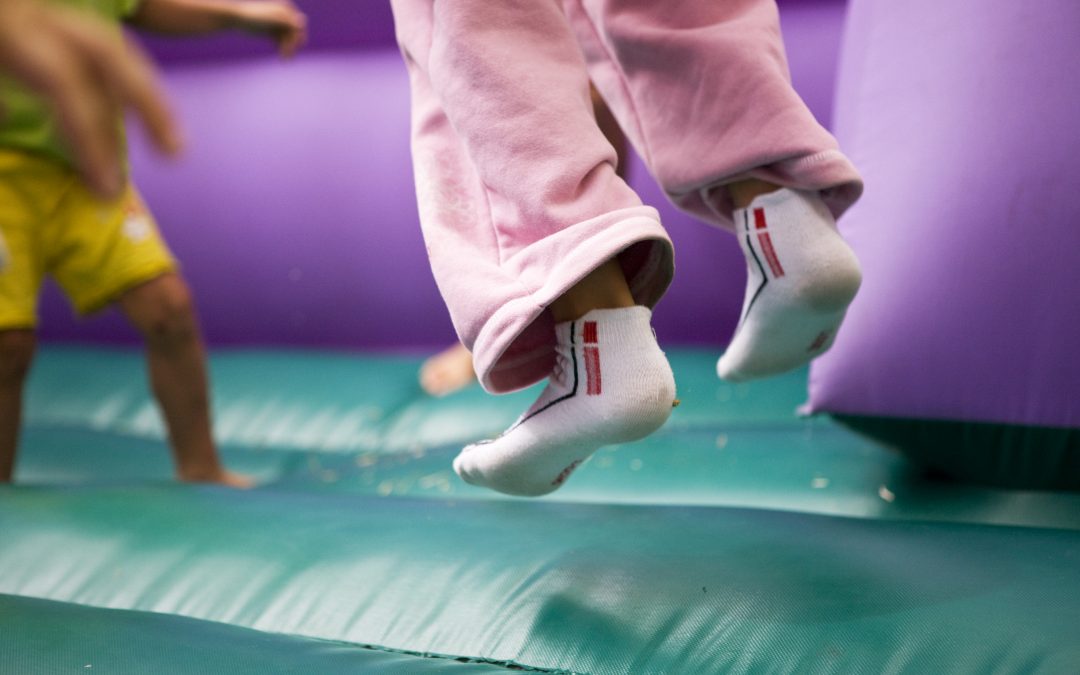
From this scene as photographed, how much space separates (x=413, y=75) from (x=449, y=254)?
13cm

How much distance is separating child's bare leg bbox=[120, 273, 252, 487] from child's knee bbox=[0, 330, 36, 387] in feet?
0.33

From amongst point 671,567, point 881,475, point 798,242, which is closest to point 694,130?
point 798,242

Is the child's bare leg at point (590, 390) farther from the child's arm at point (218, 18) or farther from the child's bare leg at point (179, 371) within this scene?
the child's arm at point (218, 18)

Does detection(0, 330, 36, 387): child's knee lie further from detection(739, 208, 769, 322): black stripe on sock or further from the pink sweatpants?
detection(739, 208, 769, 322): black stripe on sock

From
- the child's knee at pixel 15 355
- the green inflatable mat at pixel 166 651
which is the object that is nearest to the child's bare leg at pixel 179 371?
the child's knee at pixel 15 355

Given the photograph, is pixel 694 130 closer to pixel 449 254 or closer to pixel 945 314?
pixel 449 254

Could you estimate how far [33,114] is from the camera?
0.35 m

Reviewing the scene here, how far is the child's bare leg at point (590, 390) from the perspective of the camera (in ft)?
1.78

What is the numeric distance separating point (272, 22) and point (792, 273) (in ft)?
2.79

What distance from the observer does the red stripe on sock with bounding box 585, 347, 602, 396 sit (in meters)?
0.55

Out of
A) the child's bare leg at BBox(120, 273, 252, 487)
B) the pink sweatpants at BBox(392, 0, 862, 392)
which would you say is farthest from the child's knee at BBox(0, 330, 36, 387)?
the pink sweatpants at BBox(392, 0, 862, 392)

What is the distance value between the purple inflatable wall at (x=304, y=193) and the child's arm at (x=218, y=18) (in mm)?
216

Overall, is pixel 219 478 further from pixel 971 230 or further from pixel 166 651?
pixel 971 230

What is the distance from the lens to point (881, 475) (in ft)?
2.97
